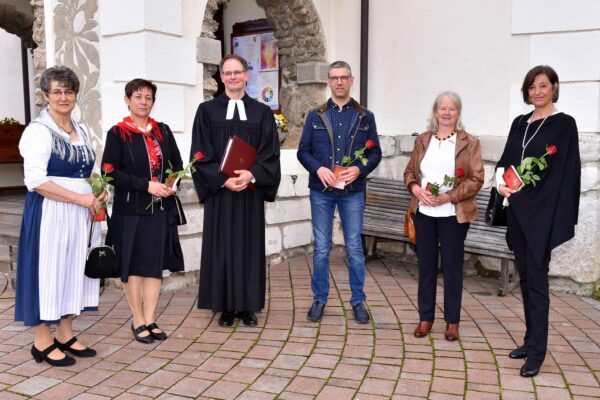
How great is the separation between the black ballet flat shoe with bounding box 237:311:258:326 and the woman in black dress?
6.24ft

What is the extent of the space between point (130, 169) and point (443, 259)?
7.23 feet

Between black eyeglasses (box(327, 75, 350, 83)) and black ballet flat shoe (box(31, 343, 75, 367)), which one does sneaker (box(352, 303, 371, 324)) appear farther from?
black ballet flat shoe (box(31, 343, 75, 367))

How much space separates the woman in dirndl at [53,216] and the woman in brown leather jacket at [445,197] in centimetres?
213

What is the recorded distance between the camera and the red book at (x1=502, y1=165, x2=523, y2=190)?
3.31 m

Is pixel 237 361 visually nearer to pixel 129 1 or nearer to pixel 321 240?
pixel 321 240

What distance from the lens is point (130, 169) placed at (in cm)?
385

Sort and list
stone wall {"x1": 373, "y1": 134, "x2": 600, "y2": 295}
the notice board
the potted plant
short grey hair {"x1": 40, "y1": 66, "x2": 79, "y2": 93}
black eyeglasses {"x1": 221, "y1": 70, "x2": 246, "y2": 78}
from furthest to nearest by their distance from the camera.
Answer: the potted plant, the notice board, stone wall {"x1": 373, "y1": 134, "x2": 600, "y2": 295}, black eyeglasses {"x1": 221, "y1": 70, "x2": 246, "y2": 78}, short grey hair {"x1": 40, "y1": 66, "x2": 79, "y2": 93}

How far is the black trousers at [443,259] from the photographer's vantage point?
12.7 ft

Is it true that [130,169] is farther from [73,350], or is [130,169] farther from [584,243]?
[584,243]

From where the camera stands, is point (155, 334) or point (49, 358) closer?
point (49, 358)

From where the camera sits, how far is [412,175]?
4043 millimetres

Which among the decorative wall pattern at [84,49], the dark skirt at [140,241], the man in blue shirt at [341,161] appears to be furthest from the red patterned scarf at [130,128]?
the decorative wall pattern at [84,49]

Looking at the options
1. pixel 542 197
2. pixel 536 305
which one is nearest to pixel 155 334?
pixel 536 305

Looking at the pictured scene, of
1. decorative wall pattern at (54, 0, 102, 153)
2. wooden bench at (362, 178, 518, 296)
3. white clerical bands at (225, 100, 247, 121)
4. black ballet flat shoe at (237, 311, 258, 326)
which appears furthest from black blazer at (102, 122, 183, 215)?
wooden bench at (362, 178, 518, 296)
